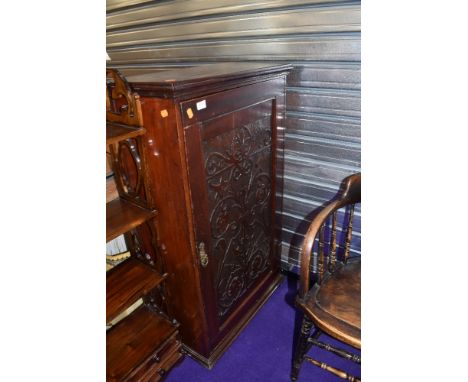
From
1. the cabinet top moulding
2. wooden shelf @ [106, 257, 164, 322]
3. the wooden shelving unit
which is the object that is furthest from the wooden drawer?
the cabinet top moulding

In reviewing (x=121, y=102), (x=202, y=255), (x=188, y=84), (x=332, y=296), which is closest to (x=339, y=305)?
(x=332, y=296)

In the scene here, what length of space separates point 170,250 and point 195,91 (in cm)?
81

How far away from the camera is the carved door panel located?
57.2 inches

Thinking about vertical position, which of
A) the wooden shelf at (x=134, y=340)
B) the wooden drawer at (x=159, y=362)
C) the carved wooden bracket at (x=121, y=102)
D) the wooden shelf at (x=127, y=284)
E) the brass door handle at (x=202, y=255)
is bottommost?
the wooden drawer at (x=159, y=362)

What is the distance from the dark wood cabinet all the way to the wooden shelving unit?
7cm

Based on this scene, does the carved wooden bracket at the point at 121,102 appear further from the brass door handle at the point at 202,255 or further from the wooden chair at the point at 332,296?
the wooden chair at the point at 332,296

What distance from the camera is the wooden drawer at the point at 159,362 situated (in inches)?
66.7

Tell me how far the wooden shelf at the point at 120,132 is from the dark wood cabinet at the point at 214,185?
0.05m

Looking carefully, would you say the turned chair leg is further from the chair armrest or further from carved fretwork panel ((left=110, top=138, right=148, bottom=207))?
carved fretwork panel ((left=110, top=138, right=148, bottom=207))

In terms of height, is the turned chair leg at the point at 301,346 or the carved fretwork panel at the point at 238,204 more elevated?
the carved fretwork panel at the point at 238,204

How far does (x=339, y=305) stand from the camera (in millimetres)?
1490

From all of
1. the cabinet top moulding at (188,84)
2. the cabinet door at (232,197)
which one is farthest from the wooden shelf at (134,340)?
the cabinet top moulding at (188,84)
